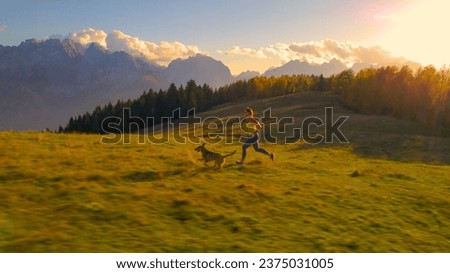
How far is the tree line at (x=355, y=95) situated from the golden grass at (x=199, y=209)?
42.1 metres

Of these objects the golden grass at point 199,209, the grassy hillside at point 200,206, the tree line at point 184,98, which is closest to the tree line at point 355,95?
the tree line at point 184,98

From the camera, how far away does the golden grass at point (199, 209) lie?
30.2 ft

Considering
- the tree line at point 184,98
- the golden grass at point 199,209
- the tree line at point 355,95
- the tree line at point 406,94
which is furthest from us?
the tree line at point 184,98

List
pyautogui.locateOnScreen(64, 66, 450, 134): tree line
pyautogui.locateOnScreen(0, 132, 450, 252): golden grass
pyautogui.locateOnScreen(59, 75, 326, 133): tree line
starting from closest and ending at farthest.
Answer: pyautogui.locateOnScreen(0, 132, 450, 252): golden grass < pyautogui.locateOnScreen(64, 66, 450, 134): tree line < pyautogui.locateOnScreen(59, 75, 326, 133): tree line

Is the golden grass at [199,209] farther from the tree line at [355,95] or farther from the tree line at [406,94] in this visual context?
the tree line at [406,94]

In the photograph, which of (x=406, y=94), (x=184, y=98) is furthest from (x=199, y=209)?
(x=184, y=98)

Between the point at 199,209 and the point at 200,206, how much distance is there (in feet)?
0.96

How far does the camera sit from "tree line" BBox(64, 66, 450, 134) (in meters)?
76.2

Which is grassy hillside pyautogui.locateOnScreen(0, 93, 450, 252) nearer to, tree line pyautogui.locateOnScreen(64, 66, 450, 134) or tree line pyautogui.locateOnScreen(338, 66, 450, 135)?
tree line pyautogui.locateOnScreen(64, 66, 450, 134)

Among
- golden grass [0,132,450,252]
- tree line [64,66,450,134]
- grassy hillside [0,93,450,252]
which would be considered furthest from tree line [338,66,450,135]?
golden grass [0,132,450,252]

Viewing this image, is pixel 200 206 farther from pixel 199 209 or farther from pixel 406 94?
pixel 406 94

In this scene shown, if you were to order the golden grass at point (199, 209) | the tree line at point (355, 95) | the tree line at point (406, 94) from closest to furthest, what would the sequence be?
the golden grass at point (199, 209)
the tree line at point (406, 94)
the tree line at point (355, 95)

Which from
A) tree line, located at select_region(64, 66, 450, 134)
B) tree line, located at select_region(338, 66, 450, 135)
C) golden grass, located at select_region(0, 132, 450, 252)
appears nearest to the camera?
golden grass, located at select_region(0, 132, 450, 252)

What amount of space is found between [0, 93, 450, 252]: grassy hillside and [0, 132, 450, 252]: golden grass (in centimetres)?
3
